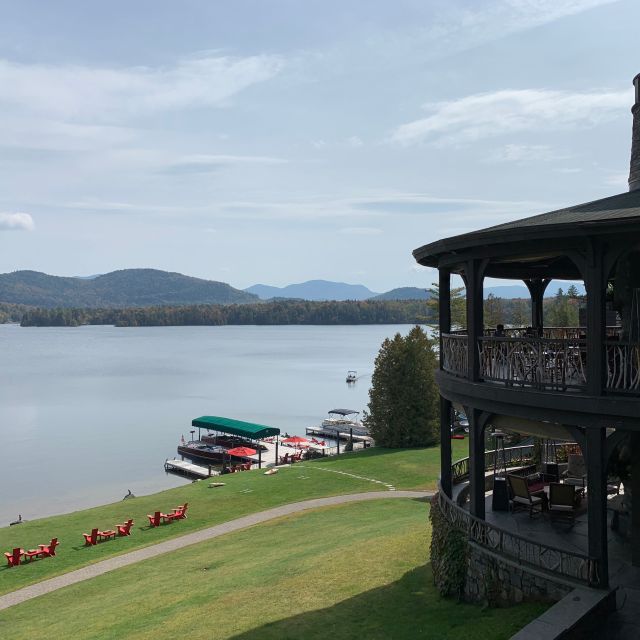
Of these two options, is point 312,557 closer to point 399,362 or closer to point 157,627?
point 157,627

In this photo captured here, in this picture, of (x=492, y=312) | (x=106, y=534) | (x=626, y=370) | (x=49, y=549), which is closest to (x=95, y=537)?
(x=106, y=534)

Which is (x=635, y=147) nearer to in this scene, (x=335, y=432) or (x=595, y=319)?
(x=595, y=319)

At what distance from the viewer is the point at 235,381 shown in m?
113

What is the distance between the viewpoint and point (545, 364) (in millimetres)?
12430

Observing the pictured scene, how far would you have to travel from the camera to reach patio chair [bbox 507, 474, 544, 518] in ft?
45.1

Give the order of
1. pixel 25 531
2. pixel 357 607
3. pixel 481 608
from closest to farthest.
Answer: pixel 481 608, pixel 357 607, pixel 25 531

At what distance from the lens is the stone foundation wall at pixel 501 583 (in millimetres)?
11039

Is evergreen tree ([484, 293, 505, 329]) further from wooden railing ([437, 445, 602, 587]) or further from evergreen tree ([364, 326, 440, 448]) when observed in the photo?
wooden railing ([437, 445, 602, 587])

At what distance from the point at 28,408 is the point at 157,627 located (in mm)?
71812

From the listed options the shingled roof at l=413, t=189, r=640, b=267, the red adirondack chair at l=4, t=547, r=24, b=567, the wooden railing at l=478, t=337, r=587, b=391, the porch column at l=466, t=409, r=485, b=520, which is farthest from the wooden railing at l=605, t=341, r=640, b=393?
the red adirondack chair at l=4, t=547, r=24, b=567

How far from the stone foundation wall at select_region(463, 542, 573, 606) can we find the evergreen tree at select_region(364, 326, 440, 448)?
3084 centimetres

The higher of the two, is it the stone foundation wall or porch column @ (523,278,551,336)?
porch column @ (523,278,551,336)

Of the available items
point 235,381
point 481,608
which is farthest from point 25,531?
point 235,381

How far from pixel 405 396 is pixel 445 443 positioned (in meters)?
28.9
